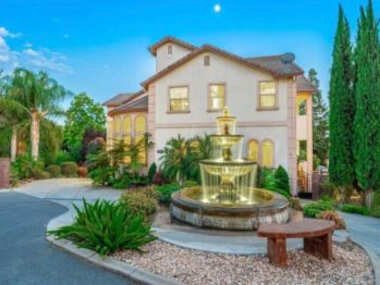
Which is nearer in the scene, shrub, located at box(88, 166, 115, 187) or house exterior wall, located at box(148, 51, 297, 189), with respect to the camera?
house exterior wall, located at box(148, 51, 297, 189)

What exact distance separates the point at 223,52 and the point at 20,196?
471 inches

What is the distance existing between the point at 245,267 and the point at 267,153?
10.9 m

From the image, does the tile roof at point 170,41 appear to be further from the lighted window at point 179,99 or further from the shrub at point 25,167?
the shrub at point 25,167

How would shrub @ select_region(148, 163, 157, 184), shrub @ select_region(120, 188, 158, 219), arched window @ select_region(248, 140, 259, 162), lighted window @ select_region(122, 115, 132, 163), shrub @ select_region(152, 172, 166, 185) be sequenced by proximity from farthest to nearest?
1. lighted window @ select_region(122, 115, 132, 163)
2. shrub @ select_region(148, 163, 157, 184)
3. shrub @ select_region(152, 172, 166, 185)
4. arched window @ select_region(248, 140, 259, 162)
5. shrub @ select_region(120, 188, 158, 219)

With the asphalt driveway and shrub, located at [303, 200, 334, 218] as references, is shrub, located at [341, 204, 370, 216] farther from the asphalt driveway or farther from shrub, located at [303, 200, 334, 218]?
the asphalt driveway

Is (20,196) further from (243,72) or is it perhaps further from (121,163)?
(243,72)

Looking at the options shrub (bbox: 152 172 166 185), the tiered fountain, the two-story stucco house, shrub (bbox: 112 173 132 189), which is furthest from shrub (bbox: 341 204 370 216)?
shrub (bbox: 112 173 132 189)

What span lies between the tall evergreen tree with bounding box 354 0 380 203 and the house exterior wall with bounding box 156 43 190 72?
11.1 meters

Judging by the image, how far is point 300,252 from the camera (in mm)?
5625

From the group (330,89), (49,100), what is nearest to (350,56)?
(330,89)

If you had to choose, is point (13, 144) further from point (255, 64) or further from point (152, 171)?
point (255, 64)

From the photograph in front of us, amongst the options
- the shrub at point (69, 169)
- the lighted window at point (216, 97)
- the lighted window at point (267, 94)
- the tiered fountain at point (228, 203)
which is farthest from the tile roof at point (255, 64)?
the shrub at point (69, 169)

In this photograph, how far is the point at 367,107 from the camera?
39.1ft

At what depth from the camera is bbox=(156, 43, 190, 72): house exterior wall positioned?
20.3 m
